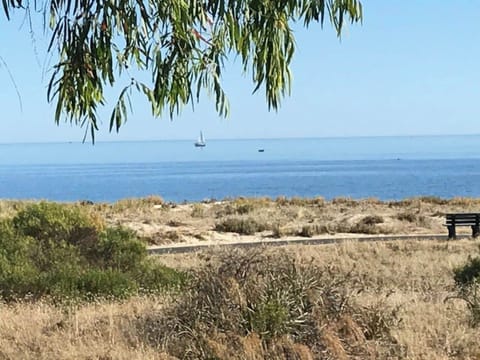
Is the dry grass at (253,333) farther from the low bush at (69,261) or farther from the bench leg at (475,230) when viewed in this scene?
the bench leg at (475,230)

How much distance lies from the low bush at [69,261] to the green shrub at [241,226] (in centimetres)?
1839

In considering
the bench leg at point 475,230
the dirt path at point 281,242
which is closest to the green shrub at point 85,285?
the dirt path at point 281,242

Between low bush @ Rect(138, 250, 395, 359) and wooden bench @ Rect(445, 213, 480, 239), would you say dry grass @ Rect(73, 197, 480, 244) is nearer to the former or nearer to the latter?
wooden bench @ Rect(445, 213, 480, 239)

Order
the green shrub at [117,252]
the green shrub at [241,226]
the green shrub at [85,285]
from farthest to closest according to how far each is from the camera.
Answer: the green shrub at [241,226]
the green shrub at [117,252]
the green shrub at [85,285]

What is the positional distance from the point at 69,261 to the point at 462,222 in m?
20.5

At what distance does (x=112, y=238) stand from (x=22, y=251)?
6.65 feet

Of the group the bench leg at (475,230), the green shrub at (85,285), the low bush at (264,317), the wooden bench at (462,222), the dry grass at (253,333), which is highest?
the low bush at (264,317)

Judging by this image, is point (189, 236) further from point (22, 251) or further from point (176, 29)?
point (176, 29)

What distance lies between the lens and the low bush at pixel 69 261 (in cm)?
1240

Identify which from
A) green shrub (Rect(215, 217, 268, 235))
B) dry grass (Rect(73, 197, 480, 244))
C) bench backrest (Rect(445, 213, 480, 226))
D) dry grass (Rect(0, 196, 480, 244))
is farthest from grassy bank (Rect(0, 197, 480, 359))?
green shrub (Rect(215, 217, 268, 235))

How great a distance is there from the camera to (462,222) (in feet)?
102

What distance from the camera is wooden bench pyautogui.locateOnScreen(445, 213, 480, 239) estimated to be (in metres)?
30.2

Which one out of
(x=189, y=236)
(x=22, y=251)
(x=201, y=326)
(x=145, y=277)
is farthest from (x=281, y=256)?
(x=189, y=236)

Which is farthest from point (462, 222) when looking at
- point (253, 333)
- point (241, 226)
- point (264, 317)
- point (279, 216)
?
point (253, 333)
